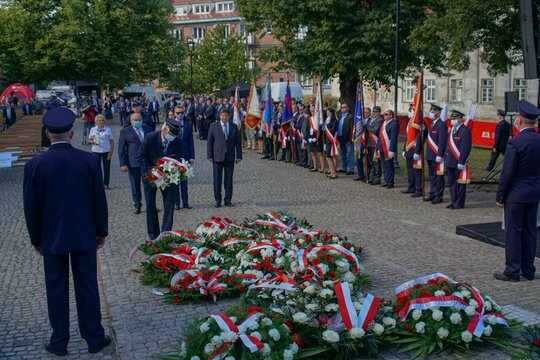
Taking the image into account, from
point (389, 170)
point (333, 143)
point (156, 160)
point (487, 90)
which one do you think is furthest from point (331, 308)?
point (487, 90)

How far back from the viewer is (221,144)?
14375 millimetres

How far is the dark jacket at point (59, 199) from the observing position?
19.6ft

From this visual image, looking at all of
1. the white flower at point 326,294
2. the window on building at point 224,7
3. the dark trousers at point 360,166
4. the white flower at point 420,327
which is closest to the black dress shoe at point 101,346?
the white flower at point 326,294

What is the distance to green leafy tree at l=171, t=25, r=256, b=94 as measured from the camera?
183 ft

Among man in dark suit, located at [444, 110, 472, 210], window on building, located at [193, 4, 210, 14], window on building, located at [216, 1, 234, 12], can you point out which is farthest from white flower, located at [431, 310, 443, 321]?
window on building, located at [193, 4, 210, 14]

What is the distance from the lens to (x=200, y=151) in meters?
27.3

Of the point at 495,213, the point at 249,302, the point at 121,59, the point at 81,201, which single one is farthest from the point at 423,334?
the point at 121,59

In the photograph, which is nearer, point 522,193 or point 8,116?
point 522,193

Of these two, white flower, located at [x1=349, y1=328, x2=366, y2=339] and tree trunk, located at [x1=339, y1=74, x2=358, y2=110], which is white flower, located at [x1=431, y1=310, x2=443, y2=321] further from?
tree trunk, located at [x1=339, y1=74, x2=358, y2=110]

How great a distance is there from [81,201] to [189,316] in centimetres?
177

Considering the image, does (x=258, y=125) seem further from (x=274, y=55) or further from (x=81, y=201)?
(x=81, y=201)

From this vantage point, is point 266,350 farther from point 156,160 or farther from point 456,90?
point 456,90

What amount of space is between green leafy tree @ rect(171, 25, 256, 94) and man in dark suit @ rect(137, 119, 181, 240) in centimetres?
4471

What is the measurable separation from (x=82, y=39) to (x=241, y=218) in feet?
135
